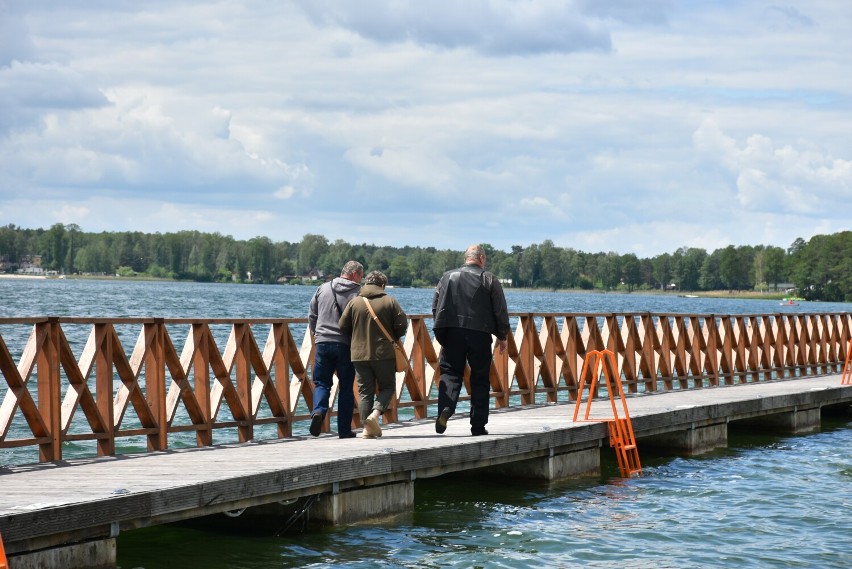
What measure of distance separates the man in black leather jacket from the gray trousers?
56 centimetres

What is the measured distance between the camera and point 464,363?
490 inches

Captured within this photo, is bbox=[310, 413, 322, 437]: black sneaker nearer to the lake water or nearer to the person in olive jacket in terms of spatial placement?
the person in olive jacket

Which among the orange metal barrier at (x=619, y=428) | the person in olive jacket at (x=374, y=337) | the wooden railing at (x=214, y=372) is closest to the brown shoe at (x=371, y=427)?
the person in olive jacket at (x=374, y=337)

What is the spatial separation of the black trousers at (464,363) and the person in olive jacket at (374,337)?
50 centimetres

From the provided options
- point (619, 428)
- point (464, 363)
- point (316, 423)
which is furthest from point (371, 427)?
point (619, 428)

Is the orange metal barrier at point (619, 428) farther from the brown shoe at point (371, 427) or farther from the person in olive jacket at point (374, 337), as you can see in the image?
the brown shoe at point (371, 427)

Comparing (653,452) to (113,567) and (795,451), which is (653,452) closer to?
(795,451)

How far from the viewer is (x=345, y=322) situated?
12094mm

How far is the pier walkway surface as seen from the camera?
802 cm

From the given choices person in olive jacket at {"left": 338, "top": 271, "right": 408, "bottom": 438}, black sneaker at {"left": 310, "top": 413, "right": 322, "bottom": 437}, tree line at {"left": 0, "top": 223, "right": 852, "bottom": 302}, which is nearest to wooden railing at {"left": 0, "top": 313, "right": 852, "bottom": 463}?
black sneaker at {"left": 310, "top": 413, "right": 322, "bottom": 437}

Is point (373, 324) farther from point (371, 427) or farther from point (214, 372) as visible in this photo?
point (214, 372)

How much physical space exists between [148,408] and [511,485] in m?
4.00

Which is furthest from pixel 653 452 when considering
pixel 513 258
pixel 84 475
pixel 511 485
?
pixel 513 258

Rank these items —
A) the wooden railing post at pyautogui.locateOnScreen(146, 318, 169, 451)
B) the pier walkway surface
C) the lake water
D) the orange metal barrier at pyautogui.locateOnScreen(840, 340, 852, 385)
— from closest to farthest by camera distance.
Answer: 1. the pier walkway surface
2. the lake water
3. the wooden railing post at pyautogui.locateOnScreen(146, 318, 169, 451)
4. the orange metal barrier at pyautogui.locateOnScreen(840, 340, 852, 385)
